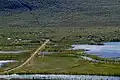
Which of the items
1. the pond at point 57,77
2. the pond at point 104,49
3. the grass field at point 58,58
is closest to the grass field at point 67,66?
the grass field at point 58,58

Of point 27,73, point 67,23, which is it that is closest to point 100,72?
point 27,73

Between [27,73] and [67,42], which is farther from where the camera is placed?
[67,42]

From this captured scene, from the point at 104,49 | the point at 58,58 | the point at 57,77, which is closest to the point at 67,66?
the point at 57,77

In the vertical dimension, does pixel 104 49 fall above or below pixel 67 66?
above

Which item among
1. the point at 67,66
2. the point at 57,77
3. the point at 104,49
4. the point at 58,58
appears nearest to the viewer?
the point at 57,77

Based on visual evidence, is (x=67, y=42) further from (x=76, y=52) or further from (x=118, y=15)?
(x=118, y=15)

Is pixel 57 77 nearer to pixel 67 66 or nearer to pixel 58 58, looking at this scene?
pixel 67 66

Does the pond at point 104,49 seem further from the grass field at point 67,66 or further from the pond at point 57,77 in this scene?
the pond at point 57,77

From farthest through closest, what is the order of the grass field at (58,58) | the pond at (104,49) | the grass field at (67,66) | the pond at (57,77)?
the pond at (104,49) → the grass field at (58,58) → the grass field at (67,66) → the pond at (57,77)

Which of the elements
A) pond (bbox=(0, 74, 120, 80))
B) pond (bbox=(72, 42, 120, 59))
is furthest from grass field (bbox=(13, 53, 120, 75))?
pond (bbox=(72, 42, 120, 59))
